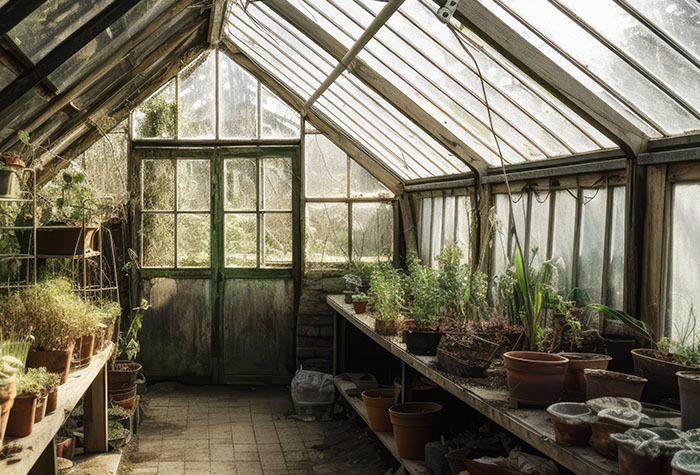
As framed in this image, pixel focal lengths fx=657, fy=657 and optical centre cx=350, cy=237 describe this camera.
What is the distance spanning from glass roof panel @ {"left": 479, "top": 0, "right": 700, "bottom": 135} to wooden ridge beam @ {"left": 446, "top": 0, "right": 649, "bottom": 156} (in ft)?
0.10

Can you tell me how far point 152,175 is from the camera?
8016 millimetres

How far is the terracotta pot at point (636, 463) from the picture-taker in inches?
80.4

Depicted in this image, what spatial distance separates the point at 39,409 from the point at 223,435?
3579mm

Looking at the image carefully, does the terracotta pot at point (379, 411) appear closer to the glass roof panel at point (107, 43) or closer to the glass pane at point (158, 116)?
the glass roof panel at point (107, 43)

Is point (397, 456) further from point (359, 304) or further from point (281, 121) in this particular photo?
point (281, 121)

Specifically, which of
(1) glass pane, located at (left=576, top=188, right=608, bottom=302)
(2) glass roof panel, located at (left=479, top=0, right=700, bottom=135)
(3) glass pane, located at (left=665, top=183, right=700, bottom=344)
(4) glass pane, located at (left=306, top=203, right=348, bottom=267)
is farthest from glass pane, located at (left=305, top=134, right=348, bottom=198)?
(3) glass pane, located at (left=665, top=183, right=700, bottom=344)

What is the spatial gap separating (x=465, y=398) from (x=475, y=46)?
6.56 feet

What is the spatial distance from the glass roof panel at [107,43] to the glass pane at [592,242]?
3122mm

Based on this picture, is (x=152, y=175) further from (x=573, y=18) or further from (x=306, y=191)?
(x=573, y=18)

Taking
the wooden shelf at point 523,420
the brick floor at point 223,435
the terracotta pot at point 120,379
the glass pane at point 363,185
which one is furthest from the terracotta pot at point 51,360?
the glass pane at point 363,185

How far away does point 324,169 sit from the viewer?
26.5 ft

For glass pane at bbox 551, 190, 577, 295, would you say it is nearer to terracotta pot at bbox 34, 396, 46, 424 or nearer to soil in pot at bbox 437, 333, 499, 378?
soil in pot at bbox 437, 333, 499, 378

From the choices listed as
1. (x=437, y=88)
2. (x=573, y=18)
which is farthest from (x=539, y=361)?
(x=437, y=88)

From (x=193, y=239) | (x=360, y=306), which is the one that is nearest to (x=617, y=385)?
(x=360, y=306)
